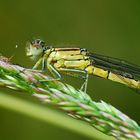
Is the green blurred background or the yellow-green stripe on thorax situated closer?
the yellow-green stripe on thorax

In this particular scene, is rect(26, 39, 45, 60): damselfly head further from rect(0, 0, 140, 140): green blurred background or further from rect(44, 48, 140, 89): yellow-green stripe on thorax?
rect(0, 0, 140, 140): green blurred background

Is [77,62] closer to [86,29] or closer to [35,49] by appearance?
[35,49]

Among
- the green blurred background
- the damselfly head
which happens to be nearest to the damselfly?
the damselfly head

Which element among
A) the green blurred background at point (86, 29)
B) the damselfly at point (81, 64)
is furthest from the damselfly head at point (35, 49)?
the green blurred background at point (86, 29)

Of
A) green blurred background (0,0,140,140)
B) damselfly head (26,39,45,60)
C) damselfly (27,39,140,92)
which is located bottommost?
damselfly head (26,39,45,60)

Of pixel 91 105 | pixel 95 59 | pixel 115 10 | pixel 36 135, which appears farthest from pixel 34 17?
pixel 91 105

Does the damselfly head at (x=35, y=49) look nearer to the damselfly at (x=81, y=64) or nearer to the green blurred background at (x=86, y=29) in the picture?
the damselfly at (x=81, y=64)

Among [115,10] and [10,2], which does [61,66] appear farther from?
[115,10]
